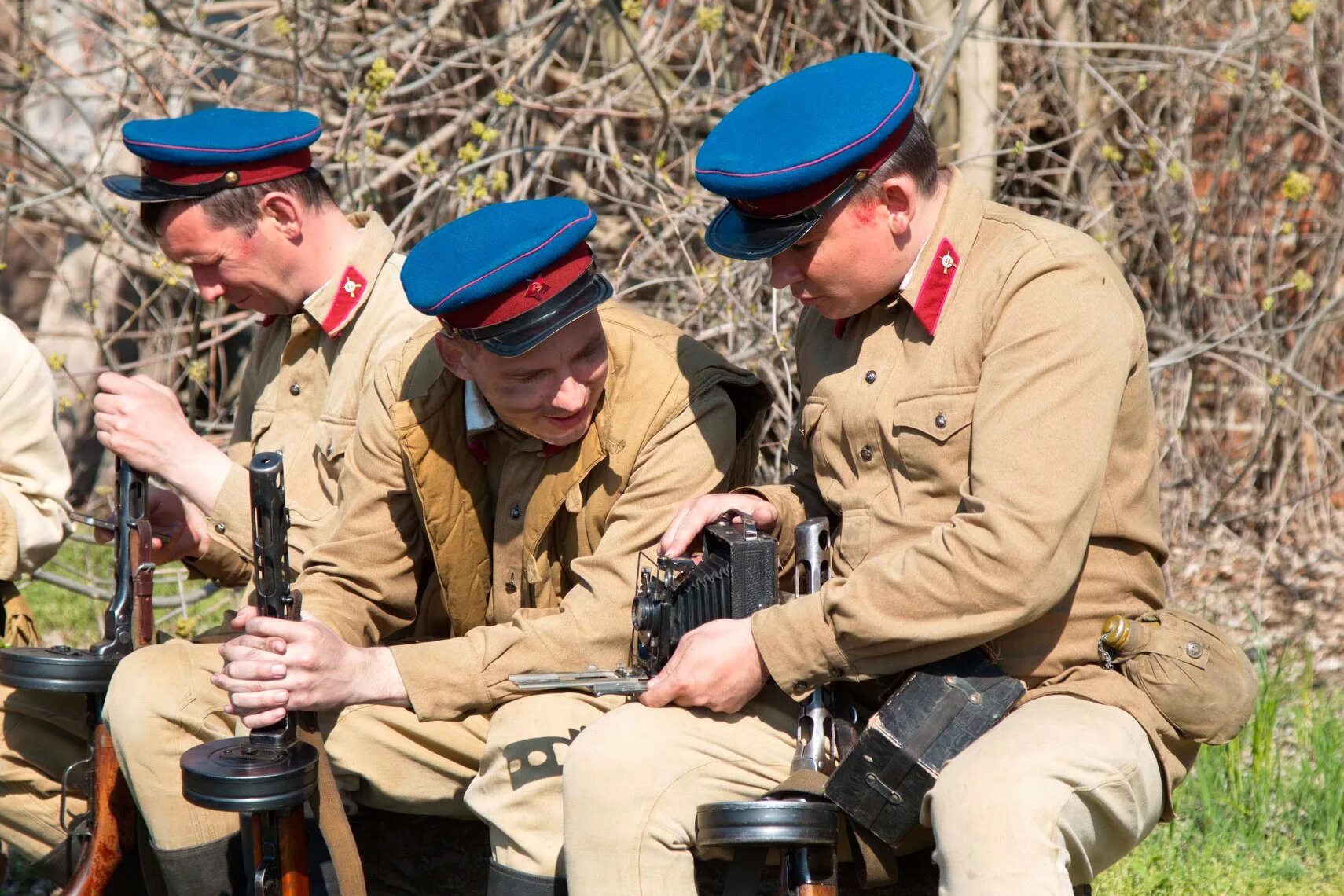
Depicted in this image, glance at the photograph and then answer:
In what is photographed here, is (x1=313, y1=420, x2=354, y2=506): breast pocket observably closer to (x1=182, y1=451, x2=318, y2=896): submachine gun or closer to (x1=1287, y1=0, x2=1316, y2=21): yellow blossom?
(x1=182, y1=451, x2=318, y2=896): submachine gun

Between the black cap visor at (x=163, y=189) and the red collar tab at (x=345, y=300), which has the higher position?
the black cap visor at (x=163, y=189)

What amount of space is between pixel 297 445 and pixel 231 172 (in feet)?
2.39

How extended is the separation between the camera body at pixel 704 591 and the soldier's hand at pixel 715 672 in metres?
0.10

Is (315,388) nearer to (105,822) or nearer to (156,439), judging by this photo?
(156,439)

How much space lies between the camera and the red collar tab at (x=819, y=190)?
291 cm

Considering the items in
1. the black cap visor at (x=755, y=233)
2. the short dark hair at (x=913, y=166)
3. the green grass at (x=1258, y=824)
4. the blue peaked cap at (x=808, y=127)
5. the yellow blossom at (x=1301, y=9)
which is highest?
the blue peaked cap at (x=808, y=127)

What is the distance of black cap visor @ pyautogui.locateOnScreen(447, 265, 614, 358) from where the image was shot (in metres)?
3.11

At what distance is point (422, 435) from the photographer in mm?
3359

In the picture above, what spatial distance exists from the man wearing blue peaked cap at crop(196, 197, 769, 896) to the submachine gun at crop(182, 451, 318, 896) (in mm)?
55

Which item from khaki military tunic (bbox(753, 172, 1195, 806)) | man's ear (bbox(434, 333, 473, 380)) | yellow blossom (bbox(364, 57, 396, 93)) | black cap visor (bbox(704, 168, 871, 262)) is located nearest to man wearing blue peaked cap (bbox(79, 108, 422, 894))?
man's ear (bbox(434, 333, 473, 380))

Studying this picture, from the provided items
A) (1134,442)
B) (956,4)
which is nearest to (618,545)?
(1134,442)

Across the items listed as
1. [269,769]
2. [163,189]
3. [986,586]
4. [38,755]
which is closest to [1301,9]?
[986,586]

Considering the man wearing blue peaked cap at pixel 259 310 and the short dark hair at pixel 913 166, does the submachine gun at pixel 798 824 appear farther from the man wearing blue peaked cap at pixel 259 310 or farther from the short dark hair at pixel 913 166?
the man wearing blue peaked cap at pixel 259 310

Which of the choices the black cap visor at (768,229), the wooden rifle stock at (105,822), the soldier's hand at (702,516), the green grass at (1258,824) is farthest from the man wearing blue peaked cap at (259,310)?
the green grass at (1258,824)
